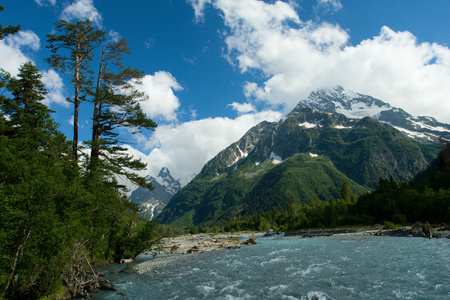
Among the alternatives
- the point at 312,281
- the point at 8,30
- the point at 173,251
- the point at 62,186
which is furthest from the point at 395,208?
the point at 8,30

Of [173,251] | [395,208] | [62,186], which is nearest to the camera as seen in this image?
[62,186]

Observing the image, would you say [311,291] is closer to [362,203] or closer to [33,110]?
[33,110]

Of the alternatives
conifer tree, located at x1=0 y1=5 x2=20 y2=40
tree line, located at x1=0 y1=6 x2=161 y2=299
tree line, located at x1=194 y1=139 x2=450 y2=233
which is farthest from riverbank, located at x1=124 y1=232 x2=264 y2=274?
tree line, located at x1=194 y1=139 x2=450 y2=233

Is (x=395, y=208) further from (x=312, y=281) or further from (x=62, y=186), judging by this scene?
(x=62, y=186)

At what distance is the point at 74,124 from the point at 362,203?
97.8 m

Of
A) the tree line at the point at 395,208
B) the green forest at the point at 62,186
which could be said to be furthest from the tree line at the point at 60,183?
the tree line at the point at 395,208

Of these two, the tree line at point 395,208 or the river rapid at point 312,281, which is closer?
the river rapid at point 312,281

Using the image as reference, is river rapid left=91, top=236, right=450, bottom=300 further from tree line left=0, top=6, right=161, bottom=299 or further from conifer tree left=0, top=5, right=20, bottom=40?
conifer tree left=0, top=5, right=20, bottom=40

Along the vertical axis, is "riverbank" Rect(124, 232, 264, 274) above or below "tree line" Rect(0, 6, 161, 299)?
below

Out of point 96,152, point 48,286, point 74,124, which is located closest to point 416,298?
point 48,286

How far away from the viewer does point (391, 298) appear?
14164 mm

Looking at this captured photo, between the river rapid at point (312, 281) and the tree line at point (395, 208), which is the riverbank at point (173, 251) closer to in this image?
the river rapid at point (312, 281)

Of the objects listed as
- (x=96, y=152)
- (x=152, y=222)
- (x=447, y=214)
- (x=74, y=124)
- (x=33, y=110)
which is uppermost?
(x=33, y=110)

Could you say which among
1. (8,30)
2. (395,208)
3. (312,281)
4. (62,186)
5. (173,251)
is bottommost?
(173,251)
